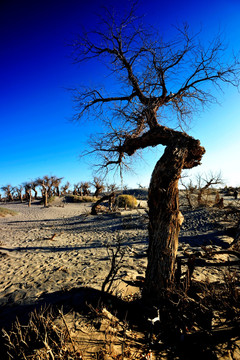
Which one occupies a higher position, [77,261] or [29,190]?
[29,190]

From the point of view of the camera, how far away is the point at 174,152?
293 cm

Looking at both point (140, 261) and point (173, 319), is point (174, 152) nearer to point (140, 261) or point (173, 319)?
point (173, 319)

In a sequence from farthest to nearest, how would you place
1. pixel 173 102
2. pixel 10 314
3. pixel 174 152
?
1. pixel 173 102
2. pixel 10 314
3. pixel 174 152

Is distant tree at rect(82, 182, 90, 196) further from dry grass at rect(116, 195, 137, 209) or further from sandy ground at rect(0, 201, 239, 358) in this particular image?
sandy ground at rect(0, 201, 239, 358)

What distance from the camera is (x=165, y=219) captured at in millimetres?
2887

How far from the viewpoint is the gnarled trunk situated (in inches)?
113

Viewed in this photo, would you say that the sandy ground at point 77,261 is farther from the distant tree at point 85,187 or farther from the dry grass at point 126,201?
the distant tree at point 85,187

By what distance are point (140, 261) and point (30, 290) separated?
3.63 metres

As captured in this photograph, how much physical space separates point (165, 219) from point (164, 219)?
17 millimetres

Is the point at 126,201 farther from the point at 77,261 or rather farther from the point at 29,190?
the point at 29,190

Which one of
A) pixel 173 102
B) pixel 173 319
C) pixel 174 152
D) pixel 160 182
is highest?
Result: pixel 173 102

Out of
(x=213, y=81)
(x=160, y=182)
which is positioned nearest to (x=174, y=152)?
(x=160, y=182)

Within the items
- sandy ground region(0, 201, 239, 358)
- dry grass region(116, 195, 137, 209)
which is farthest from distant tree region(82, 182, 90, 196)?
sandy ground region(0, 201, 239, 358)

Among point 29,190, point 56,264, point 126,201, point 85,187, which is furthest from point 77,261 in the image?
point 85,187
